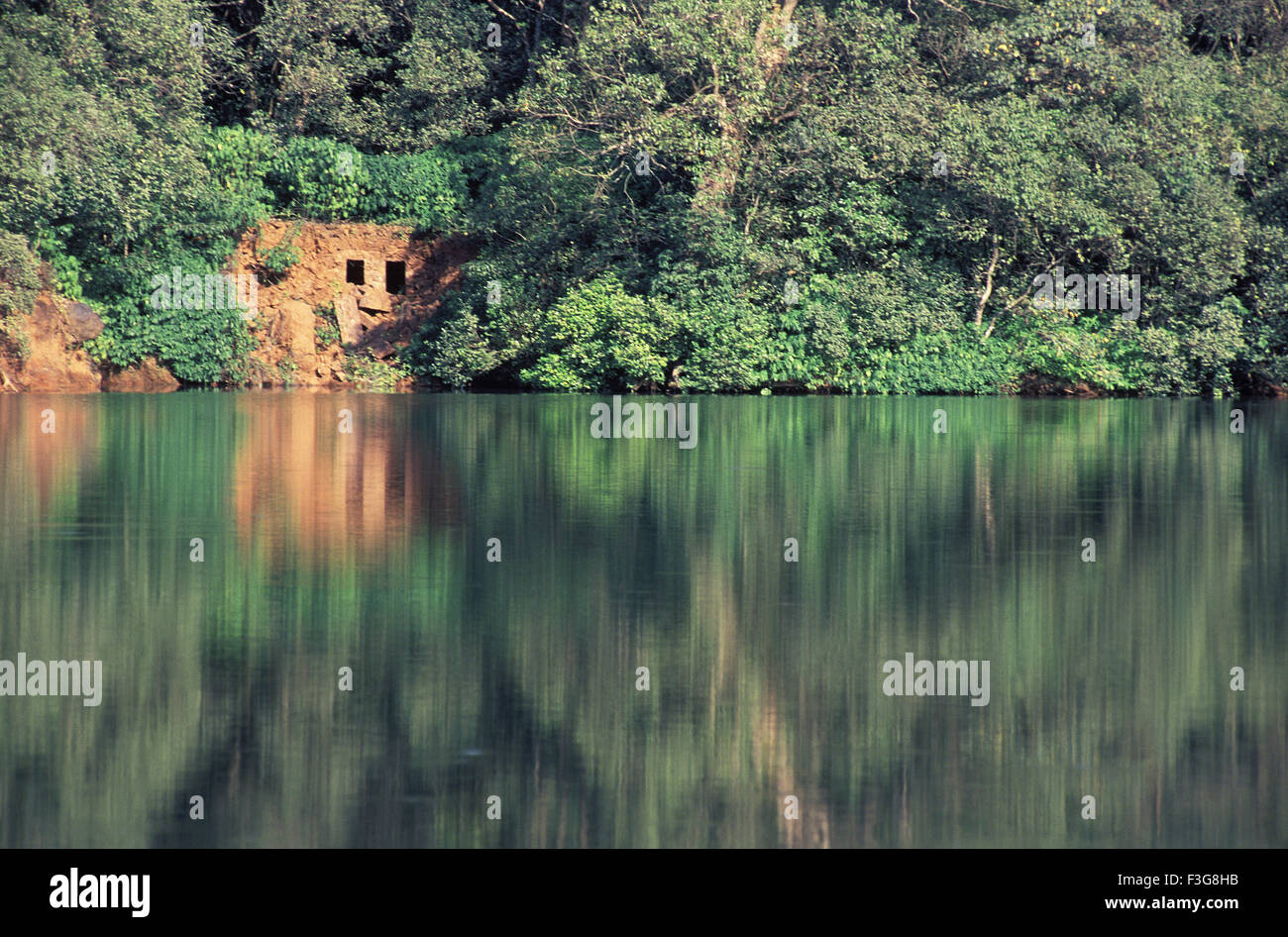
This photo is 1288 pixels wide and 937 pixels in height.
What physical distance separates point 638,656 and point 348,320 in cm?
3167

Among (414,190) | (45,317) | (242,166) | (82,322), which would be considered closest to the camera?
(45,317)

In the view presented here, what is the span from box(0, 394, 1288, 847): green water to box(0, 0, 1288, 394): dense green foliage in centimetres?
1985

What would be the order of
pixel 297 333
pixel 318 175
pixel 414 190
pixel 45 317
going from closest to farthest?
pixel 45 317 → pixel 297 333 → pixel 318 175 → pixel 414 190

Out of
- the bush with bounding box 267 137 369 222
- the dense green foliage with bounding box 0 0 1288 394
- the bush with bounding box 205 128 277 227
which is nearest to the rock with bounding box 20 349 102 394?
the dense green foliage with bounding box 0 0 1288 394

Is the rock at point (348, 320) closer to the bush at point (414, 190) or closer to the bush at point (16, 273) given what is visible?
the bush at point (414, 190)

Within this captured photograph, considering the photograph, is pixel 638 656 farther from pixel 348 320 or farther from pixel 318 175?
pixel 318 175

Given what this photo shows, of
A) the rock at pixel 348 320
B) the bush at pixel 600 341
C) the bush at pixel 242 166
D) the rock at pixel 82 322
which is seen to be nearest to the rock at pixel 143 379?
the rock at pixel 82 322

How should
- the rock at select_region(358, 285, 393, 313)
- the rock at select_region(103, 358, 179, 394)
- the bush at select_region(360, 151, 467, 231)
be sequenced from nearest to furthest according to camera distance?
the rock at select_region(103, 358, 179, 394)
the bush at select_region(360, 151, 467, 231)
the rock at select_region(358, 285, 393, 313)

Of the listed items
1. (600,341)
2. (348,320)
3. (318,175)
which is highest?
(318,175)

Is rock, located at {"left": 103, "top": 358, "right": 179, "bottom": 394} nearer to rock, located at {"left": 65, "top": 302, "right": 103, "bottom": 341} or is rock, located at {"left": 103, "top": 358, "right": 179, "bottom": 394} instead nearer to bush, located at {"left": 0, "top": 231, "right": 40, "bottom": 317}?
rock, located at {"left": 65, "top": 302, "right": 103, "bottom": 341}

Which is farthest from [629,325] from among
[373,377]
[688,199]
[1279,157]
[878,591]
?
[878,591]

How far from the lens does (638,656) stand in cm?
680

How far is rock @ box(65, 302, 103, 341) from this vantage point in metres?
33.2

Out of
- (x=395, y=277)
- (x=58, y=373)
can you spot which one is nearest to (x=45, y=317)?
(x=58, y=373)
